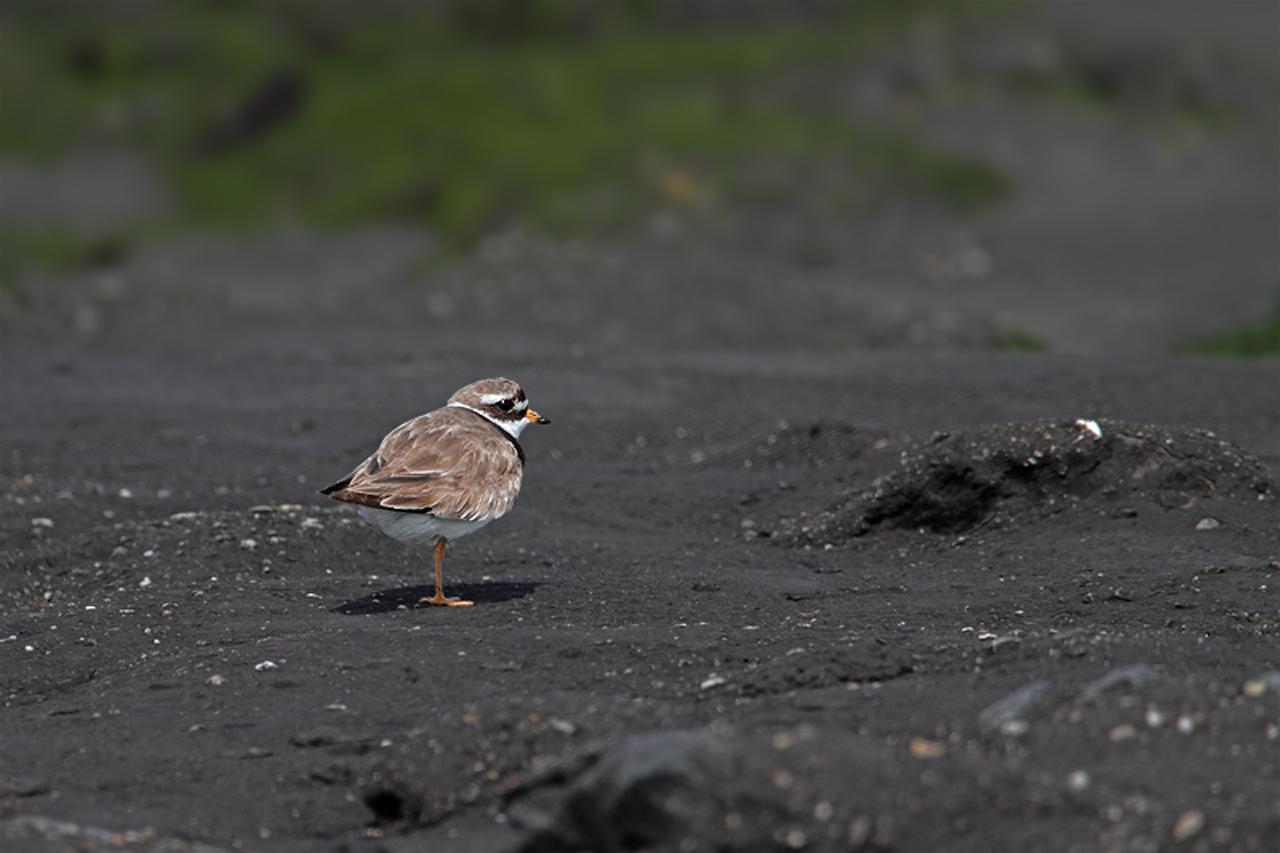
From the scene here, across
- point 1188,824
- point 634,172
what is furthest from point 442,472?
point 634,172

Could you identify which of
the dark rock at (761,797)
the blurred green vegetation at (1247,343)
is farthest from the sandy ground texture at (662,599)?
the blurred green vegetation at (1247,343)

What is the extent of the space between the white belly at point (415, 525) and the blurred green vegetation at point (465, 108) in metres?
20.3

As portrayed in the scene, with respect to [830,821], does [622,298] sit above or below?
below

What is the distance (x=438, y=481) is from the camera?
9.92m

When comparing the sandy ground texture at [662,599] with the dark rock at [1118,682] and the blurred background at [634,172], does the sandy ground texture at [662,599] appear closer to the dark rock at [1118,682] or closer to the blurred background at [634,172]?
the dark rock at [1118,682]

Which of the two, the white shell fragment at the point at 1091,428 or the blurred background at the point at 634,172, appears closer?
the white shell fragment at the point at 1091,428

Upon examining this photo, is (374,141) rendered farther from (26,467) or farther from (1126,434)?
(1126,434)

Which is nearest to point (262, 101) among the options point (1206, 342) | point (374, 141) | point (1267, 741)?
point (374, 141)

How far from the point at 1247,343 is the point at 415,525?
47.6ft

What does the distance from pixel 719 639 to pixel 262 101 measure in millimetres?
27835

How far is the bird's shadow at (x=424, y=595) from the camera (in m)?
10.1

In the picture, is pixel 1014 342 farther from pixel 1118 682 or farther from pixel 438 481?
pixel 1118 682

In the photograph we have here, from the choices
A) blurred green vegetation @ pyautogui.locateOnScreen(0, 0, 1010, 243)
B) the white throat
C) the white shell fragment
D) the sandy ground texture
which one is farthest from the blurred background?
the white throat

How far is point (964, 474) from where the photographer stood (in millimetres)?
Answer: 11734
